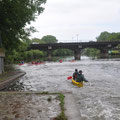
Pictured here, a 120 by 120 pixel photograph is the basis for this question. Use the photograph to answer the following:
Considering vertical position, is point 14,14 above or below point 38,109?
above

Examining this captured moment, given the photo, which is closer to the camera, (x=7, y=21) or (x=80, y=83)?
(x=80, y=83)

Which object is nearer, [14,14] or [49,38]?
[14,14]

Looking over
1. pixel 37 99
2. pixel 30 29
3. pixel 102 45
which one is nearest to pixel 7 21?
pixel 30 29

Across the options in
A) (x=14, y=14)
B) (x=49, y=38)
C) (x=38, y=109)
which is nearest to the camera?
(x=38, y=109)

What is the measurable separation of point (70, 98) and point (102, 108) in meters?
1.59

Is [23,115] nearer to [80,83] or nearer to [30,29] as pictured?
[80,83]

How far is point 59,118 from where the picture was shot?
467 centimetres

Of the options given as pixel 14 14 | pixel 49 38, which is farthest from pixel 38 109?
pixel 49 38

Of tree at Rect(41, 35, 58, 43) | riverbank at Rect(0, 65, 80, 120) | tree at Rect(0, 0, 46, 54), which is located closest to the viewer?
riverbank at Rect(0, 65, 80, 120)

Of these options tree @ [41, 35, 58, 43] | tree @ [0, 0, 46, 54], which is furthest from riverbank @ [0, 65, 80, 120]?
tree @ [41, 35, 58, 43]

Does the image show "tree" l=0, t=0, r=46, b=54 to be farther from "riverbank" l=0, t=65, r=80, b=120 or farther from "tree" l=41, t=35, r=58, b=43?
"tree" l=41, t=35, r=58, b=43

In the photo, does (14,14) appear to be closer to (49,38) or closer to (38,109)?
(38,109)

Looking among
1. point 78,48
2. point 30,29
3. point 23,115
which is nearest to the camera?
point 23,115

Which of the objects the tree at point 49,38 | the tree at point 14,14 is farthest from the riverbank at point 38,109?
the tree at point 49,38
